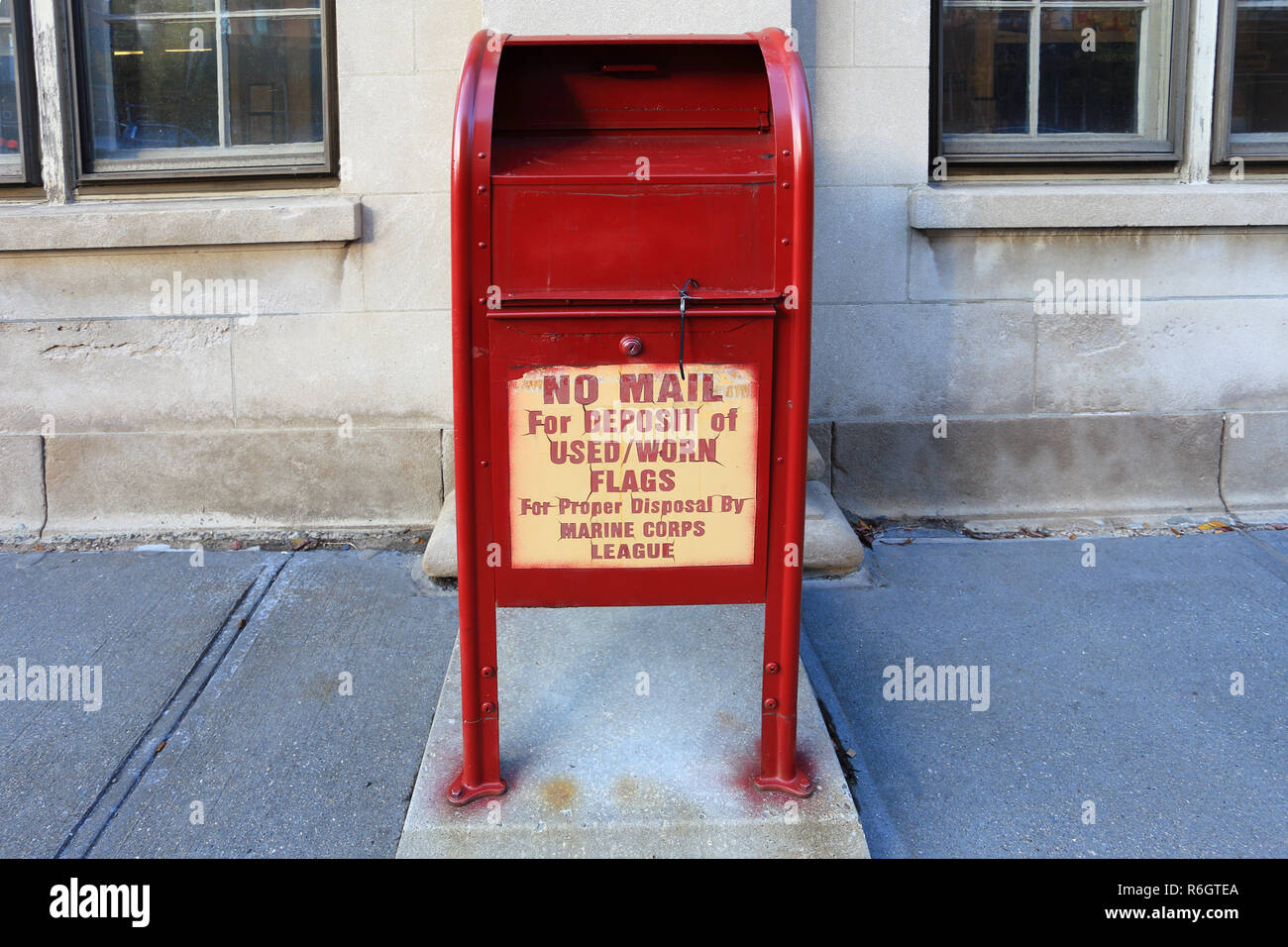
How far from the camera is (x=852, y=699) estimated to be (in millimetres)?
3248

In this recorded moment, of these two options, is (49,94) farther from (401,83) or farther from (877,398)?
(877,398)

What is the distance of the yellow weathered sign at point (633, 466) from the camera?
2.50m

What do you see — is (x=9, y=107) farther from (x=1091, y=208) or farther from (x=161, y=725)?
(x=1091, y=208)

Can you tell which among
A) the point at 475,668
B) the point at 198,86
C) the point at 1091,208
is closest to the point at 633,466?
the point at 475,668

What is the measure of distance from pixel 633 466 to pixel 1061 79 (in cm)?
335

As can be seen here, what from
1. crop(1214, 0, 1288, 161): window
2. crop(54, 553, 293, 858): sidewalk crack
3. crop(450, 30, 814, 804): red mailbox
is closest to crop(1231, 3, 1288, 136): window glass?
crop(1214, 0, 1288, 161): window

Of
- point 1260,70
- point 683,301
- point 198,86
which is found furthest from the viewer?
point 1260,70

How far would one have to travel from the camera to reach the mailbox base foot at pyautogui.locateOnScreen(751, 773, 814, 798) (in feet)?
8.74

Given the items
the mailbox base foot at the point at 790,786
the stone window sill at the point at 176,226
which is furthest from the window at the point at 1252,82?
the stone window sill at the point at 176,226

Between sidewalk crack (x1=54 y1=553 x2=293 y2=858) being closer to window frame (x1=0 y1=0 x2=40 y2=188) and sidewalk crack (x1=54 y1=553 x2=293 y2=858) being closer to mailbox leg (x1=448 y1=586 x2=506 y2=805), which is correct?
mailbox leg (x1=448 y1=586 x2=506 y2=805)

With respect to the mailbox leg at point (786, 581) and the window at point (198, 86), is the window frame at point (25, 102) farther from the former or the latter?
the mailbox leg at point (786, 581)

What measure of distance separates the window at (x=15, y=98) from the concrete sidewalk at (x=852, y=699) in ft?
5.56

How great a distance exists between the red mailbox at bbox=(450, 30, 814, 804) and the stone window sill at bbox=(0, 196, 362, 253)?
185 centimetres

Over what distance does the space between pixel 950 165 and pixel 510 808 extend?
11.1 ft
